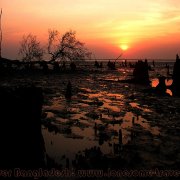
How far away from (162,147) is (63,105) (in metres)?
8.16

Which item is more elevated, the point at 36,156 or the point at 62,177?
the point at 36,156

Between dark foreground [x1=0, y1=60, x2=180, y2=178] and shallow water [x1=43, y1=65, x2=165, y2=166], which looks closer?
dark foreground [x1=0, y1=60, x2=180, y2=178]

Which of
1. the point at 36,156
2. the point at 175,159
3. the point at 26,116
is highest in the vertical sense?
the point at 26,116

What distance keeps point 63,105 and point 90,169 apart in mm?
9384

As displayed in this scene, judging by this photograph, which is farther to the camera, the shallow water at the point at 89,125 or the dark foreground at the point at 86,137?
the shallow water at the point at 89,125

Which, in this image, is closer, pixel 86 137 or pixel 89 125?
pixel 86 137

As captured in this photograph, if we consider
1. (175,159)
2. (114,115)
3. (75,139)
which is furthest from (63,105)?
(175,159)

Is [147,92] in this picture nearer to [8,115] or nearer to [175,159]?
[175,159]

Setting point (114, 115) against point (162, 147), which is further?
point (114, 115)

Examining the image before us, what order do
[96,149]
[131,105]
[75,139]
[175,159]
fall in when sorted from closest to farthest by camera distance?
[175,159] < [96,149] < [75,139] < [131,105]

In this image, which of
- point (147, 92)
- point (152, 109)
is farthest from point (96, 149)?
point (147, 92)

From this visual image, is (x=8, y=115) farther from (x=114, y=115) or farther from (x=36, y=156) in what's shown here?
(x=114, y=115)

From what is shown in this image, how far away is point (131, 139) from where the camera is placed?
968cm

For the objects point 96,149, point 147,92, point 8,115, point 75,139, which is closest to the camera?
point 8,115
